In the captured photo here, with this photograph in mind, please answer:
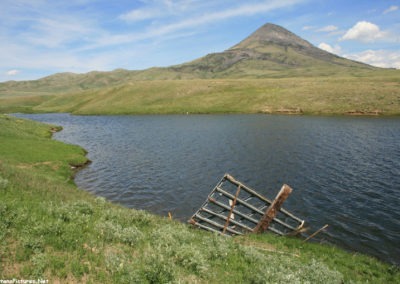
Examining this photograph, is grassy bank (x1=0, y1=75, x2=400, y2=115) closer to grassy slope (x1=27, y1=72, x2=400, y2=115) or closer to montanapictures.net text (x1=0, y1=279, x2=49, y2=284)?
grassy slope (x1=27, y1=72, x2=400, y2=115)

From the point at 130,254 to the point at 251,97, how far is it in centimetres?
11298

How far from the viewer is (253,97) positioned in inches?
4633

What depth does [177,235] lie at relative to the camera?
13344mm

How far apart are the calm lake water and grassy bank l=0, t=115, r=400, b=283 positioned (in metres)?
5.87

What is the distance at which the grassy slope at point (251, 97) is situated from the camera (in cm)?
9469

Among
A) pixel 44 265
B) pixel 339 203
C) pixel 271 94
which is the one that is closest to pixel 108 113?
pixel 271 94

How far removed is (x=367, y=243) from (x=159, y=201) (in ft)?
58.6

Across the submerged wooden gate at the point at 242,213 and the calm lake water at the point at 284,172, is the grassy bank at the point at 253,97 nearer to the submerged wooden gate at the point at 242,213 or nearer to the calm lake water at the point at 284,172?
the calm lake water at the point at 284,172

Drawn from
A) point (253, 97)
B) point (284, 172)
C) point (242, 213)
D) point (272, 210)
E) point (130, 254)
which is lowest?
point (284, 172)

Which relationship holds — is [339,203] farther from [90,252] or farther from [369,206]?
[90,252]

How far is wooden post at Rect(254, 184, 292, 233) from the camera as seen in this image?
60.4ft

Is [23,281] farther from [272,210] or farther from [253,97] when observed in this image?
[253,97]

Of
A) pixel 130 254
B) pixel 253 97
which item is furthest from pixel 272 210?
pixel 253 97

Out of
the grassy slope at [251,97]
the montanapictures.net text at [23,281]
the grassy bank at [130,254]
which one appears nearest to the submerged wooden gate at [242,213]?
the grassy bank at [130,254]
